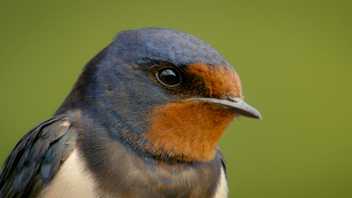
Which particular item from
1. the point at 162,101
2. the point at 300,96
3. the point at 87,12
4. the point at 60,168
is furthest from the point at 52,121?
the point at 300,96

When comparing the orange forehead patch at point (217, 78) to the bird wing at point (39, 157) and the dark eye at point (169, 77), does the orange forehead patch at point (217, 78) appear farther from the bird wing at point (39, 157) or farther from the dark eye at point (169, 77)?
the bird wing at point (39, 157)

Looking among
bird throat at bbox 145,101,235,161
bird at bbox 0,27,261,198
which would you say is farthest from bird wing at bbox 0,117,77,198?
bird throat at bbox 145,101,235,161

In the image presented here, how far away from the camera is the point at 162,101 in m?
1.35

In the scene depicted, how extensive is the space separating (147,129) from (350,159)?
1.11 metres

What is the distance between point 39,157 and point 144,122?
19cm

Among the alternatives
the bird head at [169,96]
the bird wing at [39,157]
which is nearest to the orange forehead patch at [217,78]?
the bird head at [169,96]

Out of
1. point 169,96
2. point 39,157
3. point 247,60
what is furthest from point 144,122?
point 247,60

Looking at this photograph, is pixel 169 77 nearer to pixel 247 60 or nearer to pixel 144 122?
pixel 144 122

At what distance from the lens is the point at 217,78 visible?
1.34m

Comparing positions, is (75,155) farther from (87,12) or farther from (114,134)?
(87,12)

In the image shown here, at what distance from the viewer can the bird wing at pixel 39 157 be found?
1.38 m

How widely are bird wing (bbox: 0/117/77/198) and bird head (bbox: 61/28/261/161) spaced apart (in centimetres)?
6

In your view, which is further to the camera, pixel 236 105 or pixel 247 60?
pixel 247 60

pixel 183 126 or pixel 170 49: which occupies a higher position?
pixel 170 49
